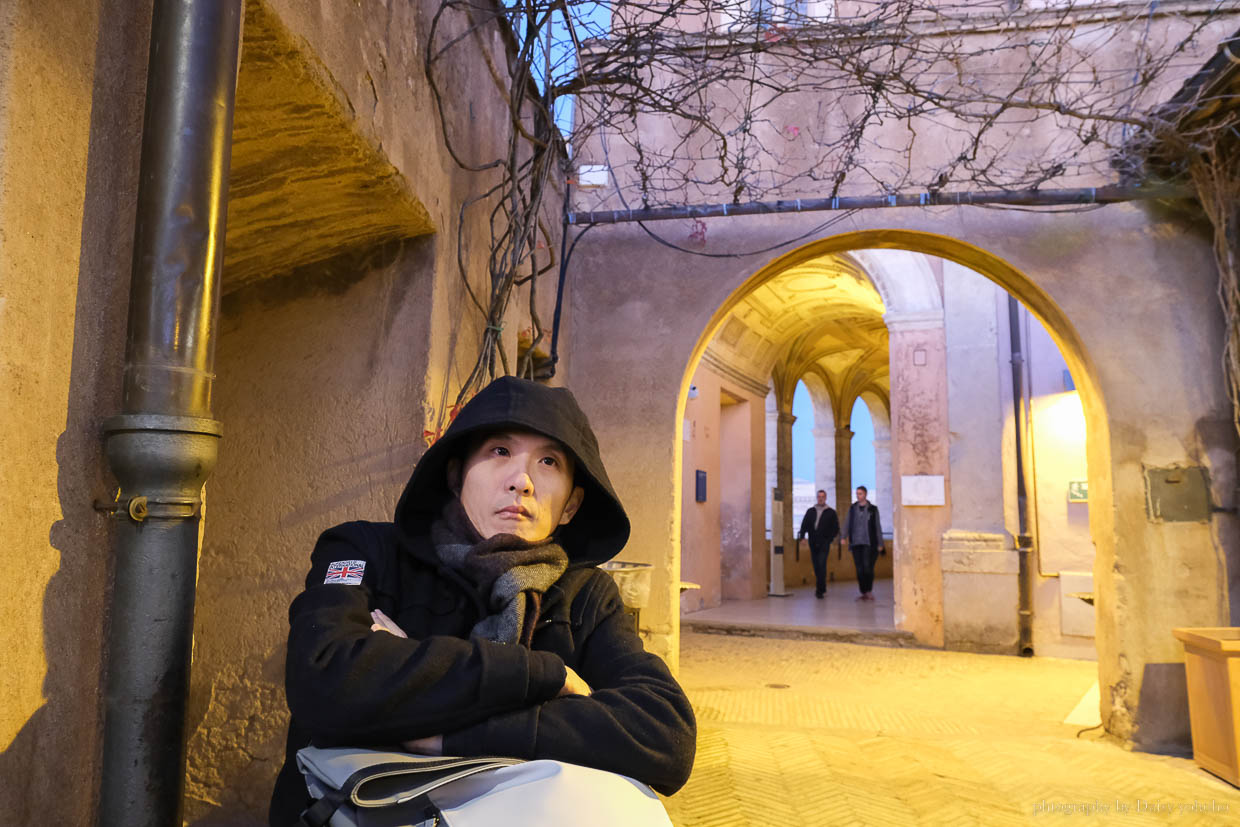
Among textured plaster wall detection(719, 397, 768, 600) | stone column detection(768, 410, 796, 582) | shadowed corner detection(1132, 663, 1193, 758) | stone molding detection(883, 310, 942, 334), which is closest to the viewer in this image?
shadowed corner detection(1132, 663, 1193, 758)

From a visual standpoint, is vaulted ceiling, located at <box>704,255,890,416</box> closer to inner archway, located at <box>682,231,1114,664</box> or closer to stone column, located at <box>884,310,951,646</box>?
inner archway, located at <box>682,231,1114,664</box>

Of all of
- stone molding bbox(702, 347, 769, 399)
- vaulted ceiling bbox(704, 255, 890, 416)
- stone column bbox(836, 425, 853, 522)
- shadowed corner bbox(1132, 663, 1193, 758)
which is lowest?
shadowed corner bbox(1132, 663, 1193, 758)

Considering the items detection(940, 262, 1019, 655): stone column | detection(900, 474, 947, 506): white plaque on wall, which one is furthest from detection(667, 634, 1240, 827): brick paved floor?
detection(900, 474, 947, 506): white plaque on wall

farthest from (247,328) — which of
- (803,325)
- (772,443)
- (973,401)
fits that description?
(772,443)

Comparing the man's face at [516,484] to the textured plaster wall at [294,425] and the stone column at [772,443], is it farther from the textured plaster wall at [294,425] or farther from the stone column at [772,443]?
the stone column at [772,443]

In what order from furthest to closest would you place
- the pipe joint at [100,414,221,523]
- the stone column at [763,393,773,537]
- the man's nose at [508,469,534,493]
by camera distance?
the stone column at [763,393,773,537]
the man's nose at [508,469,534,493]
the pipe joint at [100,414,221,523]

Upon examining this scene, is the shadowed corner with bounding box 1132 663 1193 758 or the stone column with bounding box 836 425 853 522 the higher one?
the stone column with bounding box 836 425 853 522

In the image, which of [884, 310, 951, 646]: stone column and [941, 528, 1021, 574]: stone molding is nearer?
[941, 528, 1021, 574]: stone molding

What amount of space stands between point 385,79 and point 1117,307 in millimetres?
4594

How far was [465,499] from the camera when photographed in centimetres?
167

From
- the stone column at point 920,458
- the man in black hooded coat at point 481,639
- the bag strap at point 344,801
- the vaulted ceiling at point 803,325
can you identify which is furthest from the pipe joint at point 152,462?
the stone column at point 920,458

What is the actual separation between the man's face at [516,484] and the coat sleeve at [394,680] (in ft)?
0.95

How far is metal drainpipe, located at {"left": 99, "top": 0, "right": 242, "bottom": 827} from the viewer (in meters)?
1.48

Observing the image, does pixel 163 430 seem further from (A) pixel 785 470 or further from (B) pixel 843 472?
(B) pixel 843 472
